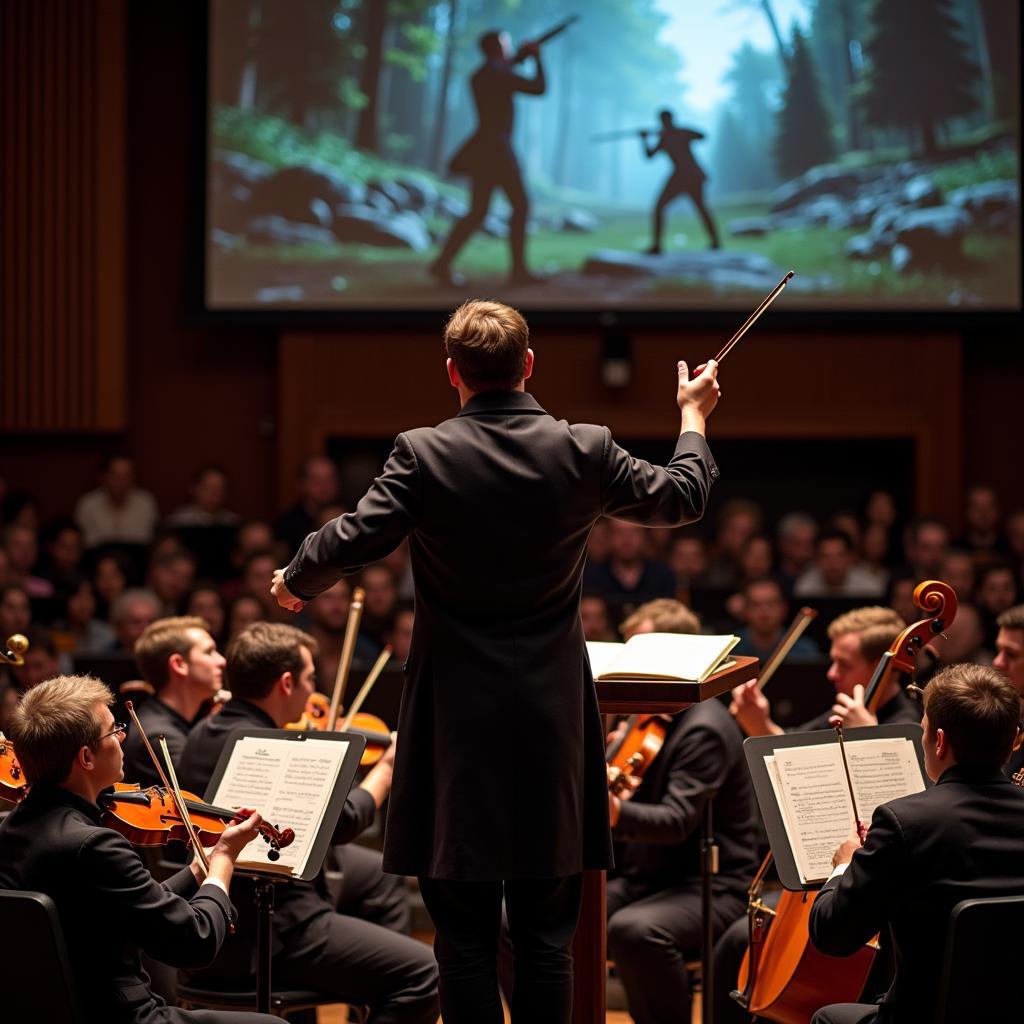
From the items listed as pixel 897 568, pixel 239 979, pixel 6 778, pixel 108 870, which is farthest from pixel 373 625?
pixel 108 870

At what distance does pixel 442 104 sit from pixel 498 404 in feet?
21.7

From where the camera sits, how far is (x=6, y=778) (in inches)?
103

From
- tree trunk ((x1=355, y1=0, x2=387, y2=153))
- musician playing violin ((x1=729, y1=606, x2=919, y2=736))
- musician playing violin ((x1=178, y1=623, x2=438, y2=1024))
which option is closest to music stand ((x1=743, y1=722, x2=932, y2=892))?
musician playing violin ((x1=729, y1=606, x2=919, y2=736))

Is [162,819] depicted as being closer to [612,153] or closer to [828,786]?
[828,786]

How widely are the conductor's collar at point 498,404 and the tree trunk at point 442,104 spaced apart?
6469mm

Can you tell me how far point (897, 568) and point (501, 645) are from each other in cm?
528

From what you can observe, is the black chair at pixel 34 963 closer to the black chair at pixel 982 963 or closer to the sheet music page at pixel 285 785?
the sheet music page at pixel 285 785

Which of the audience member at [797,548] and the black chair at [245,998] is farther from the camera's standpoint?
the audience member at [797,548]

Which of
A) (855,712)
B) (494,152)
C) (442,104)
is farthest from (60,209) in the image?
(855,712)

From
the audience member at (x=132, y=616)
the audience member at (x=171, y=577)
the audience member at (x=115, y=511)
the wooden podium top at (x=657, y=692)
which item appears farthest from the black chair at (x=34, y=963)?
the audience member at (x=115, y=511)

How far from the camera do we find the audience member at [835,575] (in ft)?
22.5

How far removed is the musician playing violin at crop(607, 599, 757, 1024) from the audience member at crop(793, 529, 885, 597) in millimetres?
3266

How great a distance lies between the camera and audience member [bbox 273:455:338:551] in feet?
25.0

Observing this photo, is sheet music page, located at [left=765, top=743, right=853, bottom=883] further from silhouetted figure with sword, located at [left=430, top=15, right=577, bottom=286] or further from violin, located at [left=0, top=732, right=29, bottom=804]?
silhouetted figure with sword, located at [left=430, top=15, right=577, bottom=286]
